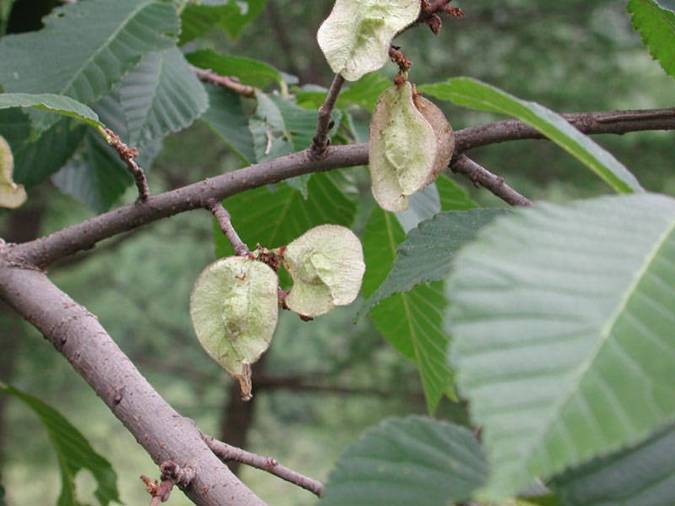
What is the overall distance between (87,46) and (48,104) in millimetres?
350

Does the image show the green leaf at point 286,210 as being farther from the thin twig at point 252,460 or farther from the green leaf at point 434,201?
the thin twig at point 252,460

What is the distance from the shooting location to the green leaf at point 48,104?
0.63 m

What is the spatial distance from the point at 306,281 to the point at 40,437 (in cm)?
569

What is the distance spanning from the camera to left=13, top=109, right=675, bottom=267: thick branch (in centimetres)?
65

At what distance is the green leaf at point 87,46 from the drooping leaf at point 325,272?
16.2 inches

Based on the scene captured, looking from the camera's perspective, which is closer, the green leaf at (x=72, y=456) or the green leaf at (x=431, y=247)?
the green leaf at (x=431, y=247)

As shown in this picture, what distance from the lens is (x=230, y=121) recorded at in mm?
1098

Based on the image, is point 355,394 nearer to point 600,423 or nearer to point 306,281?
point 306,281

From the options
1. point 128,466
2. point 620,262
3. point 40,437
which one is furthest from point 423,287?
Answer: point 128,466

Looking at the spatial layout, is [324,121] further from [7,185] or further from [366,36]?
[7,185]

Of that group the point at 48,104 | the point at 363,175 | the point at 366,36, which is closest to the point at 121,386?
the point at 48,104

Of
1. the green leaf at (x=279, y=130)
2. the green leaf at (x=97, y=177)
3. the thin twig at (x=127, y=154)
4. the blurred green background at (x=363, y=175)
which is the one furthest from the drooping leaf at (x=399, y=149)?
the blurred green background at (x=363, y=175)

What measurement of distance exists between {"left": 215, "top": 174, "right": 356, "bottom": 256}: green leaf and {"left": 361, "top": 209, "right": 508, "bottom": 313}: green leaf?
1.29ft

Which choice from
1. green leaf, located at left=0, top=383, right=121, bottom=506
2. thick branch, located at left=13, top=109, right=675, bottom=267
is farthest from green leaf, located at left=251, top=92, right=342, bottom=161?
green leaf, located at left=0, top=383, right=121, bottom=506
